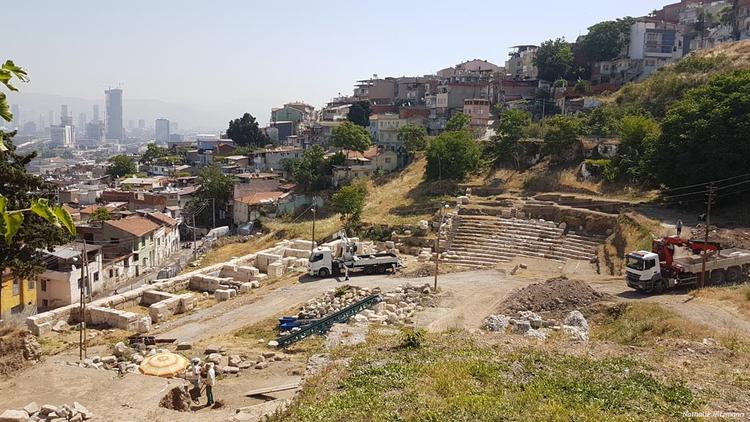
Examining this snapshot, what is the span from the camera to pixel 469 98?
2569 inches

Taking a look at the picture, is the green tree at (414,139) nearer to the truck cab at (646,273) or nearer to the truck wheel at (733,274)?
the truck cab at (646,273)

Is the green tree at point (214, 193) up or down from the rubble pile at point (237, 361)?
up

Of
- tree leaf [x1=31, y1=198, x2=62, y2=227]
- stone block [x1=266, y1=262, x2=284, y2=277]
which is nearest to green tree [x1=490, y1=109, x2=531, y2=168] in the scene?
stone block [x1=266, y1=262, x2=284, y2=277]

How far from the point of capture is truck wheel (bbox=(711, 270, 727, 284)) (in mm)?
20141

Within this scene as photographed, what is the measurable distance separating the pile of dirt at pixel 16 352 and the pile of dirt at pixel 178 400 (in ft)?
14.5

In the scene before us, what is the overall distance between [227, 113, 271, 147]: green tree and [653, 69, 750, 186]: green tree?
61.9 meters

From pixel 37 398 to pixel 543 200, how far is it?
92.1 feet

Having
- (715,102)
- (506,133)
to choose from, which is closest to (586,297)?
(715,102)

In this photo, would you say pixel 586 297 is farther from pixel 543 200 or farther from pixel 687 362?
pixel 543 200

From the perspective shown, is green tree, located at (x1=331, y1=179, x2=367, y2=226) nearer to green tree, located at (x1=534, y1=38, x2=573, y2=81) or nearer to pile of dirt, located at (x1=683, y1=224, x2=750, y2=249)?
pile of dirt, located at (x1=683, y1=224, x2=750, y2=249)

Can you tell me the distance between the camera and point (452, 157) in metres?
39.9

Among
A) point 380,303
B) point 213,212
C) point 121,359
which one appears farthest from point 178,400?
point 213,212

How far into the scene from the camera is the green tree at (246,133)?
81.3 metres

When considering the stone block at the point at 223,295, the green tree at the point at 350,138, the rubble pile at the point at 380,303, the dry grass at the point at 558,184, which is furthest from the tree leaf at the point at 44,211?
the green tree at the point at 350,138
